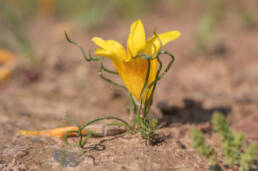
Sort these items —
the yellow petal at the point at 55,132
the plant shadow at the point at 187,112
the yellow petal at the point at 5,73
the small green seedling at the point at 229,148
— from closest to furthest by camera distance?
1. the small green seedling at the point at 229,148
2. the yellow petal at the point at 55,132
3. the plant shadow at the point at 187,112
4. the yellow petal at the point at 5,73

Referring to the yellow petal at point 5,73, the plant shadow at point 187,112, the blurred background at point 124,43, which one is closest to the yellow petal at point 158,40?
the plant shadow at point 187,112

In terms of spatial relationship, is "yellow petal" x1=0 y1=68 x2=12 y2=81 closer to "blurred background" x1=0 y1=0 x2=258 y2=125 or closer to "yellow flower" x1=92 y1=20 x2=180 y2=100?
"blurred background" x1=0 y1=0 x2=258 y2=125

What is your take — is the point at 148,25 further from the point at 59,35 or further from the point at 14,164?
the point at 14,164

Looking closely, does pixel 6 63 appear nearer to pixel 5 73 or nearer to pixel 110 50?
pixel 5 73

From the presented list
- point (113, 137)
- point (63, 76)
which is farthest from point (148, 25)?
point (113, 137)

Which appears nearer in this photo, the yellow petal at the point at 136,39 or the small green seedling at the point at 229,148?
the small green seedling at the point at 229,148

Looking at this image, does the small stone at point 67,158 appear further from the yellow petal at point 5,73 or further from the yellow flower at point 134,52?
the yellow petal at point 5,73

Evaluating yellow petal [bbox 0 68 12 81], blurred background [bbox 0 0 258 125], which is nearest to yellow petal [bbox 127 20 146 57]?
blurred background [bbox 0 0 258 125]

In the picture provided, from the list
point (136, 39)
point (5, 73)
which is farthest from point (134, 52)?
point (5, 73)
